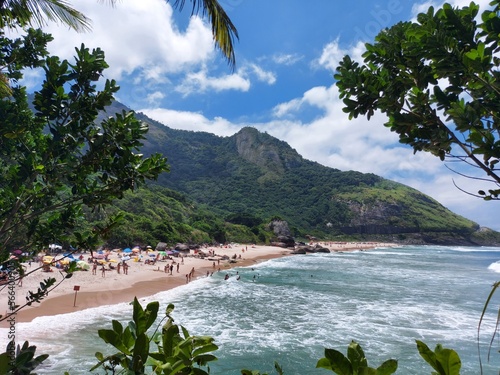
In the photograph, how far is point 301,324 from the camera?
18.0 m

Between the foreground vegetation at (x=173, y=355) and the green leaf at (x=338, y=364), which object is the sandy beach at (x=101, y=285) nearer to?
the foreground vegetation at (x=173, y=355)

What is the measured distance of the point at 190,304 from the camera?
864 inches

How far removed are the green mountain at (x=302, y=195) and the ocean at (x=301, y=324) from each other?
197 feet

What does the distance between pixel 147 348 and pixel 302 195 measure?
14724 cm

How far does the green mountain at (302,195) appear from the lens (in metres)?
126

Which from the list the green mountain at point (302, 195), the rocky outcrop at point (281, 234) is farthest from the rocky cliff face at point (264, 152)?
the rocky outcrop at point (281, 234)

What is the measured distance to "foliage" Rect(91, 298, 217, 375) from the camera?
157 centimetres

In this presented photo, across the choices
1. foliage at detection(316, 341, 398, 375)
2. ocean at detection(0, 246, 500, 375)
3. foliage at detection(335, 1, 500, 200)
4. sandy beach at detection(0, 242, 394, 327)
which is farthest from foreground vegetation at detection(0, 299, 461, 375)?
sandy beach at detection(0, 242, 394, 327)

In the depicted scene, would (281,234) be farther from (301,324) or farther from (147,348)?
(147,348)

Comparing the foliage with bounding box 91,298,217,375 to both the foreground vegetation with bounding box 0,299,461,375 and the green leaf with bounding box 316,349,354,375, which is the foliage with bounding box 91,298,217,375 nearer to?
the foreground vegetation with bounding box 0,299,461,375

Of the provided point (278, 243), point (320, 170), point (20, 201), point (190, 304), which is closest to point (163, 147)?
point (320, 170)

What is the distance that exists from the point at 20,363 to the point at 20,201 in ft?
5.73

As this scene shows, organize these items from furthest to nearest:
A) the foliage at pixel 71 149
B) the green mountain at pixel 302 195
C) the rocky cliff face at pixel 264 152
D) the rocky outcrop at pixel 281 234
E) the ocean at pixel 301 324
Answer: the rocky cliff face at pixel 264 152 → the green mountain at pixel 302 195 → the rocky outcrop at pixel 281 234 → the ocean at pixel 301 324 → the foliage at pixel 71 149

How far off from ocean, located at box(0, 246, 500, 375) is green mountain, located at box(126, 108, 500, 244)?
60001 mm
